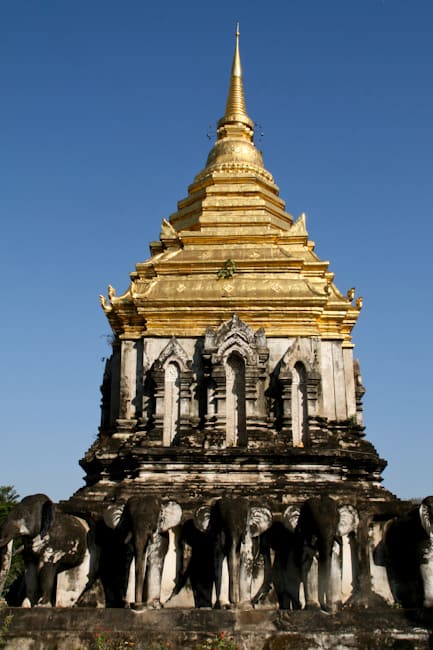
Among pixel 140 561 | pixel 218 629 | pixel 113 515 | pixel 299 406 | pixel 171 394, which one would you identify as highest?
pixel 171 394

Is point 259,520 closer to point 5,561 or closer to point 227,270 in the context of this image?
point 5,561

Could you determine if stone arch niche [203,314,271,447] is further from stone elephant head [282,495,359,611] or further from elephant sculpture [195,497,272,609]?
stone elephant head [282,495,359,611]

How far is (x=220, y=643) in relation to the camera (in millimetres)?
12719

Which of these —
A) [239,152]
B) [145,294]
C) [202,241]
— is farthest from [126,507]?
[239,152]

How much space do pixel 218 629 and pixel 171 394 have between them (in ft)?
24.9

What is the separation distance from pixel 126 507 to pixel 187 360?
18.5ft

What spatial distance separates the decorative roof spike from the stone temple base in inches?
762

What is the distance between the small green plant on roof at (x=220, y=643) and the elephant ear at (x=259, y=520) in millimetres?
2327

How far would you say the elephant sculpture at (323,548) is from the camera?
14.4m

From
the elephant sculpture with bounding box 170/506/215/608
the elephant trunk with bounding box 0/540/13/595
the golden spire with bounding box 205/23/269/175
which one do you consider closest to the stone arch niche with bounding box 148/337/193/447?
the elephant sculpture with bounding box 170/506/215/608

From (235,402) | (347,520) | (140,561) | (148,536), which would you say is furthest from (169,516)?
(235,402)

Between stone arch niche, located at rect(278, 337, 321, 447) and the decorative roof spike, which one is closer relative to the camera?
stone arch niche, located at rect(278, 337, 321, 447)

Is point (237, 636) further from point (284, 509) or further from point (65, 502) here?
point (65, 502)

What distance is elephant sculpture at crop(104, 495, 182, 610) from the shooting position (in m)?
14.4
